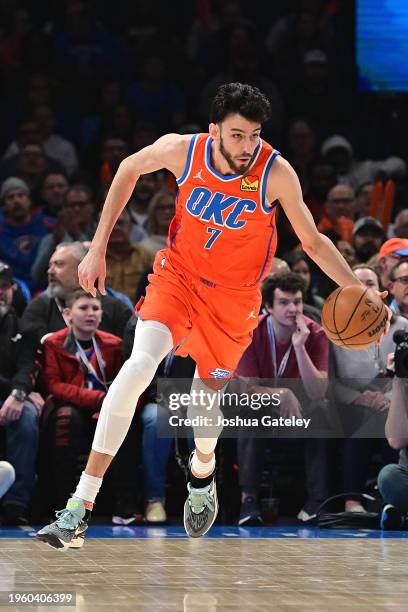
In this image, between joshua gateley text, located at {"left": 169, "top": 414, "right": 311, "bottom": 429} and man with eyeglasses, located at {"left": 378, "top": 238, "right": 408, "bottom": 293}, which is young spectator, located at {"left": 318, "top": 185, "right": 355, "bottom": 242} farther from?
joshua gateley text, located at {"left": 169, "top": 414, "right": 311, "bottom": 429}

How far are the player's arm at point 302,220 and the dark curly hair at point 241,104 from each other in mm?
276

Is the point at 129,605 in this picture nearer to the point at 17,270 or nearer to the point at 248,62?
the point at 17,270

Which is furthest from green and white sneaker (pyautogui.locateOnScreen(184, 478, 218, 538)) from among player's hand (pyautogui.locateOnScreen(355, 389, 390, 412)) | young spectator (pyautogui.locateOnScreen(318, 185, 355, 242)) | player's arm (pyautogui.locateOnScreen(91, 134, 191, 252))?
young spectator (pyautogui.locateOnScreen(318, 185, 355, 242))

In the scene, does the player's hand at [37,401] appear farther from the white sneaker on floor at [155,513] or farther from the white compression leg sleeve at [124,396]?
the white compression leg sleeve at [124,396]

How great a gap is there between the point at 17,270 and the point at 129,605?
5330mm

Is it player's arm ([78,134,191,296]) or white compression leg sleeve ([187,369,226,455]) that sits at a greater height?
player's arm ([78,134,191,296])

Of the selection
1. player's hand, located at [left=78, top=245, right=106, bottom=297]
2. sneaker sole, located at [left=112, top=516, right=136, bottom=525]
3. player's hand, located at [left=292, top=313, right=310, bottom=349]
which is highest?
player's hand, located at [left=292, top=313, right=310, bottom=349]

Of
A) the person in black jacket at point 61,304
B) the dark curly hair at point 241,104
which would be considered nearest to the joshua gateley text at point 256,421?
the person in black jacket at point 61,304

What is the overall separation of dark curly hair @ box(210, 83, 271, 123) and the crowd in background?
2.54 meters

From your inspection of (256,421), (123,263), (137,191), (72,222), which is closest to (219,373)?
(256,421)

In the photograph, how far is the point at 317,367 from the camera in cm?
780

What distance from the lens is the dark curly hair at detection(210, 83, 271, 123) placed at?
207 inches

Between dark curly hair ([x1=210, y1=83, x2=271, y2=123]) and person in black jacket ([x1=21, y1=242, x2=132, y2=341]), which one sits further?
person in black jacket ([x1=21, y1=242, x2=132, y2=341])

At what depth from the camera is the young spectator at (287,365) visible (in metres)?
7.55
